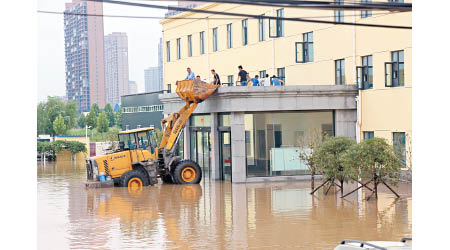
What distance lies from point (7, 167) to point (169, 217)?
1405 cm

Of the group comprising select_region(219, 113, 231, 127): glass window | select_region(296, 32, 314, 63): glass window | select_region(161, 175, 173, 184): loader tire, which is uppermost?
select_region(296, 32, 314, 63): glass window

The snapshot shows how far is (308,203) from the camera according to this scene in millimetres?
21250

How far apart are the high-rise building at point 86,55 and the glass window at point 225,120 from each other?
13486 centimetres

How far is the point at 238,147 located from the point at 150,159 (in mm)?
3665

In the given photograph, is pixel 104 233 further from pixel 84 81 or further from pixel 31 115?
pixel 84 81

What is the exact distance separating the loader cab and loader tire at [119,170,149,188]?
Result: 1080 mm

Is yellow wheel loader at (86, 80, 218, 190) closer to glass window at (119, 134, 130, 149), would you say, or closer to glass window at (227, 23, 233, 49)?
glass window at (119, 134, 130, 149)

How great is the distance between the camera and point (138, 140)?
28250 millimetres

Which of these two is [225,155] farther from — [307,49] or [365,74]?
[307,49]

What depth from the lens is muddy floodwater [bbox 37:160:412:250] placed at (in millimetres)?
14531

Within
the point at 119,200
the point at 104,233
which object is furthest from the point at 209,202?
the point at 104,233

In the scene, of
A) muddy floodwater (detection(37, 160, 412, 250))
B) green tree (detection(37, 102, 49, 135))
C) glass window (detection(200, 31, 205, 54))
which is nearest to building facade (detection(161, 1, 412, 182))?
muddy floodwater (detection(37, 160, 412, 250))

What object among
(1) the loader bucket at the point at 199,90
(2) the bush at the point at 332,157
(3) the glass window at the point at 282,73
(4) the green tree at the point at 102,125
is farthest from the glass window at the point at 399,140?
(4) the green tree at the point at 102,125

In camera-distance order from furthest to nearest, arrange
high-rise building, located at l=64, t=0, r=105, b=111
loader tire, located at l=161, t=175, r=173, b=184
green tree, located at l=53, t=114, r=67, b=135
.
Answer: high-rise building, located at l=64, t=0, r=105, b=111
green tree, located at l=53, t=114, r=67, b=135
loader tire, located at l=161, t=175, r=173, b=184
